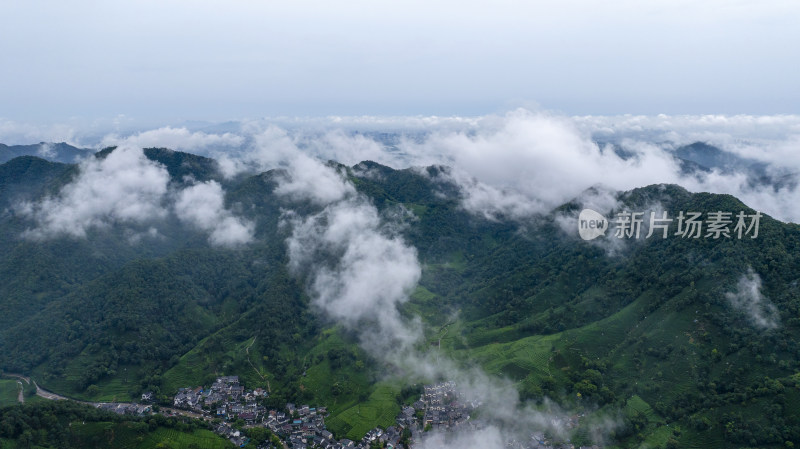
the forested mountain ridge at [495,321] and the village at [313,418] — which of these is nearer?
the forested mountain ridge at [495,321]

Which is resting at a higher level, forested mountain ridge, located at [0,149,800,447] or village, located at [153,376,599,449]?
forested mountain ridge, located at [0,149,800,447]

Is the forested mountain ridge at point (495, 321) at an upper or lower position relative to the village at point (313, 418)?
upper

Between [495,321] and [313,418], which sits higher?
[495,321]

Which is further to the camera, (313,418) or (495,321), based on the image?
(495,321)

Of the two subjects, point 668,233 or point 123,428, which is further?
point 668,233

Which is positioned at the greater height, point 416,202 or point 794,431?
point 416,202

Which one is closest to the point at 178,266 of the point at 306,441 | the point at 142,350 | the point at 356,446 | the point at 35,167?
the point at 142,350

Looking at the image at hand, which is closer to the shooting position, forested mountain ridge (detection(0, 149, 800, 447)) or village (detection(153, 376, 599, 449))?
forested mountain ridge (detection(0, 149, 800, 447))

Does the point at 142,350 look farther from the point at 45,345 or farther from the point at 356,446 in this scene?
the point at 356,446
